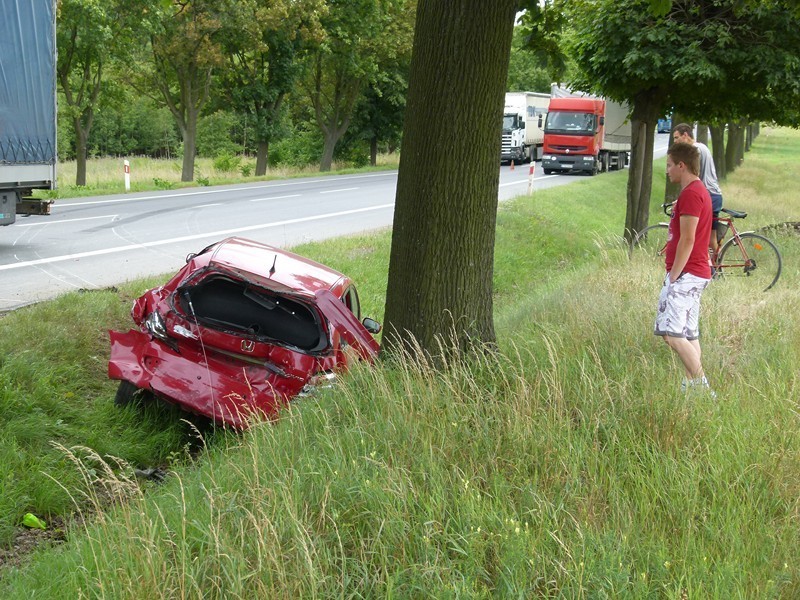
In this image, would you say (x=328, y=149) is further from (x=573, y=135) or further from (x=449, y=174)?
(x=449, y=174)

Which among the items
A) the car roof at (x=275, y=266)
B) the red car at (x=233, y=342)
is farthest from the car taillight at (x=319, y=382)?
the car roof at (x=275, y=266)

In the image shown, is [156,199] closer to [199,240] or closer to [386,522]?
[199,240]

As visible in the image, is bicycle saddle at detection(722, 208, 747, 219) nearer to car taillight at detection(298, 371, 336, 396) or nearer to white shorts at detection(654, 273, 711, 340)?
white shorts at detection(654, 273, 711, 340)

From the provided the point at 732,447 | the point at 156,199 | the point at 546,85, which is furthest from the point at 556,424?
the point at 546,85

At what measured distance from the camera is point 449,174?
19.5 ft

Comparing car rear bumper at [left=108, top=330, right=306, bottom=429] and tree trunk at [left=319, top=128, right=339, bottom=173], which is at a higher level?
car rear bumper at [left=108, top=330, right=306, bottom=429]

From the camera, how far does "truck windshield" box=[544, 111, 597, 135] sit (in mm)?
42603

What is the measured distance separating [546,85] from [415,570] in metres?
89.1

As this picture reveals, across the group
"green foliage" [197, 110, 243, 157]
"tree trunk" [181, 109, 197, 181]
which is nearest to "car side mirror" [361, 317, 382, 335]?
"tree trunk" [181, 109, 197, 181]

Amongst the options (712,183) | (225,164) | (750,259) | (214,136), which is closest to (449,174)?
(712,183)

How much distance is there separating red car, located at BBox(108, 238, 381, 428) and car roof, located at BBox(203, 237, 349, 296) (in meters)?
0.04

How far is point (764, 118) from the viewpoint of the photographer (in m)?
15.7

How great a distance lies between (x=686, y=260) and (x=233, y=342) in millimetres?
3243

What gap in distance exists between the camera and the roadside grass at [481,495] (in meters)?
3.45
